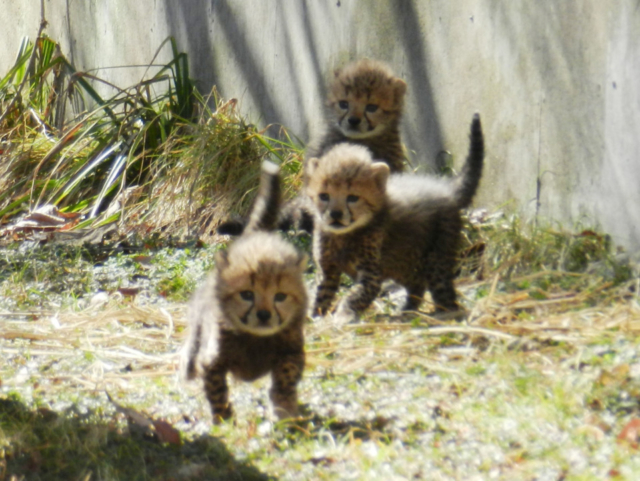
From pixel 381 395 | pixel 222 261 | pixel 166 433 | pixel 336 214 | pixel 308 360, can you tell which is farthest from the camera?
pixel 336 214

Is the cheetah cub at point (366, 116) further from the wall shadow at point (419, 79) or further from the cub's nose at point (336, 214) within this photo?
the cub's nose at point (336, 214)

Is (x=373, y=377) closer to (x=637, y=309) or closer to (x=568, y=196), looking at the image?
(x=637, y=309)

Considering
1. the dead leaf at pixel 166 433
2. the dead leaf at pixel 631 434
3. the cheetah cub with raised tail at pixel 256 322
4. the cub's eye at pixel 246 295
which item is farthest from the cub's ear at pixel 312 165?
the dead leaf at pixel 631 434

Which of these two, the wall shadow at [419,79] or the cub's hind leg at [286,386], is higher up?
the wall shadow at [419,79]

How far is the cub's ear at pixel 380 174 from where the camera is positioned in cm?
418

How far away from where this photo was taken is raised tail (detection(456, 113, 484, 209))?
13.9 feet

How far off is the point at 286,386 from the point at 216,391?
Answer: 0.80ft

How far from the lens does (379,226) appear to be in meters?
4.27

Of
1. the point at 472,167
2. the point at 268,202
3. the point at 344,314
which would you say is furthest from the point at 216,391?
the point at 472,167

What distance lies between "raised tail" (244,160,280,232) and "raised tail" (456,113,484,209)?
1.08m

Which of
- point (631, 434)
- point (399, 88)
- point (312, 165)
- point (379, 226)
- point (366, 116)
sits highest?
point (399, 88)

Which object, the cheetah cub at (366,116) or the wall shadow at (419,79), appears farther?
the wall shadow at (419,79)

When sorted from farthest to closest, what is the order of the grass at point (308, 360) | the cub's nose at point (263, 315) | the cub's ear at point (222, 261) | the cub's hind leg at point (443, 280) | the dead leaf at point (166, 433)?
the cub's hind leg at point (443, 280), the cub's ear at point (222, 261), the cub's nose at point (263, 315), the dead leaf at point (166, 433), the grass at point (308, 360)

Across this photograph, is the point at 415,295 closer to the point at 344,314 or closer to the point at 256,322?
the point at 344,314
